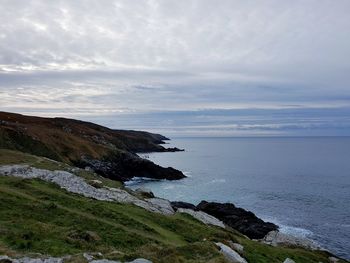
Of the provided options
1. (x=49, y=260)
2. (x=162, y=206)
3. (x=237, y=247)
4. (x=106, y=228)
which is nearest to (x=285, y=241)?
(x=162, y=206)

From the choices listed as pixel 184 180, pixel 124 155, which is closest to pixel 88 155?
pixel 124 155

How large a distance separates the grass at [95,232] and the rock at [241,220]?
13.5 meters

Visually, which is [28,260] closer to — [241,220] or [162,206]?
[162,206]

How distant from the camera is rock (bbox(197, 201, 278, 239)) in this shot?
193 ft

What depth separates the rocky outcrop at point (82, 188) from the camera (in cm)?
4553

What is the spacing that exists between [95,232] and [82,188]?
1897cm

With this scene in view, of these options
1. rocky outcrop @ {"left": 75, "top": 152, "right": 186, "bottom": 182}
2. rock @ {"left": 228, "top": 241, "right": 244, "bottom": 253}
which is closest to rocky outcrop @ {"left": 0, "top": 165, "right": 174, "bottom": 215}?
rock @ {"left": 228, "top": 241, "right": 244, "bottom": 253}

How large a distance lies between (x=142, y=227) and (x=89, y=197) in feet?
40.6

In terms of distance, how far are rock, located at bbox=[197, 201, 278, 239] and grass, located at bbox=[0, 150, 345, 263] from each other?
533 inches

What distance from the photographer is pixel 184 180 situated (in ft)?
388

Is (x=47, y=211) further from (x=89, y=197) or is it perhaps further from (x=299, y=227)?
(x=299, y=227)

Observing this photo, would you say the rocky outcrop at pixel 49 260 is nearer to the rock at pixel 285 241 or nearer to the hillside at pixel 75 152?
the rock at pixel 285 241

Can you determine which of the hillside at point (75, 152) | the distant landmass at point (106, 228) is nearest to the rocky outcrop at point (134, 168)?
the hillside at point (75, 152)

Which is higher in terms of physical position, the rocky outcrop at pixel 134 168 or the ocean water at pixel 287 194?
the rocky outcrop at pixel 134 168
